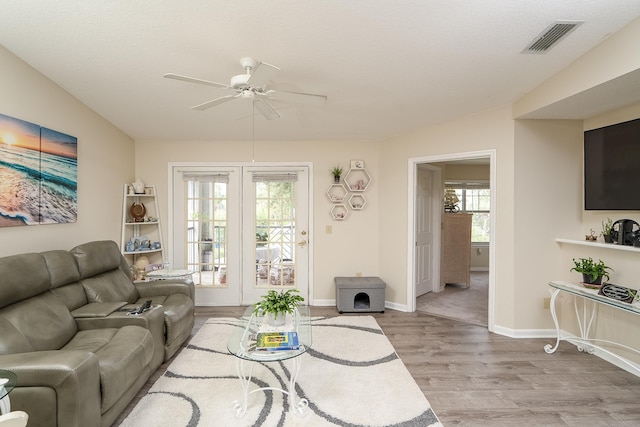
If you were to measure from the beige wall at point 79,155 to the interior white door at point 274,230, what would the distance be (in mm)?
1626

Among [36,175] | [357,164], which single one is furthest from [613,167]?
[36,175]

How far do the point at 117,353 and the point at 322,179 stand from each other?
3.23 metres

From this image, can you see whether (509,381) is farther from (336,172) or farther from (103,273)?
(103,273)

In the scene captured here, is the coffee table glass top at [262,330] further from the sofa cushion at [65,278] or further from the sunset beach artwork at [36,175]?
the sunset beach artwork at [36,175]

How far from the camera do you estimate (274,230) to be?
4.62 m

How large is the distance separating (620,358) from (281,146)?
4.26 m

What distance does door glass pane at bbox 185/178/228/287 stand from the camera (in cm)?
457

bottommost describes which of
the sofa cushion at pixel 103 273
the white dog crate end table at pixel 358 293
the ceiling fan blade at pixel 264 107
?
the white dog crate end table at pixel 358 293

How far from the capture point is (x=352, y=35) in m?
2.09

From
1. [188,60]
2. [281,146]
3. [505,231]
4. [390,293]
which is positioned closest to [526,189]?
[505,231]

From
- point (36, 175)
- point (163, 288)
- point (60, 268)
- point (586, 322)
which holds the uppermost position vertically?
point (36, 175)

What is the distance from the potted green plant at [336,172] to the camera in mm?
4469

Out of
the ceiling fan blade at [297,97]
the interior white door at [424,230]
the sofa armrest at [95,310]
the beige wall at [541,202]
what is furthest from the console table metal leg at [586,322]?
the sofa armrest at [95,310]

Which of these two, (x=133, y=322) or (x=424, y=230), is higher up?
(x=424, y=230)
